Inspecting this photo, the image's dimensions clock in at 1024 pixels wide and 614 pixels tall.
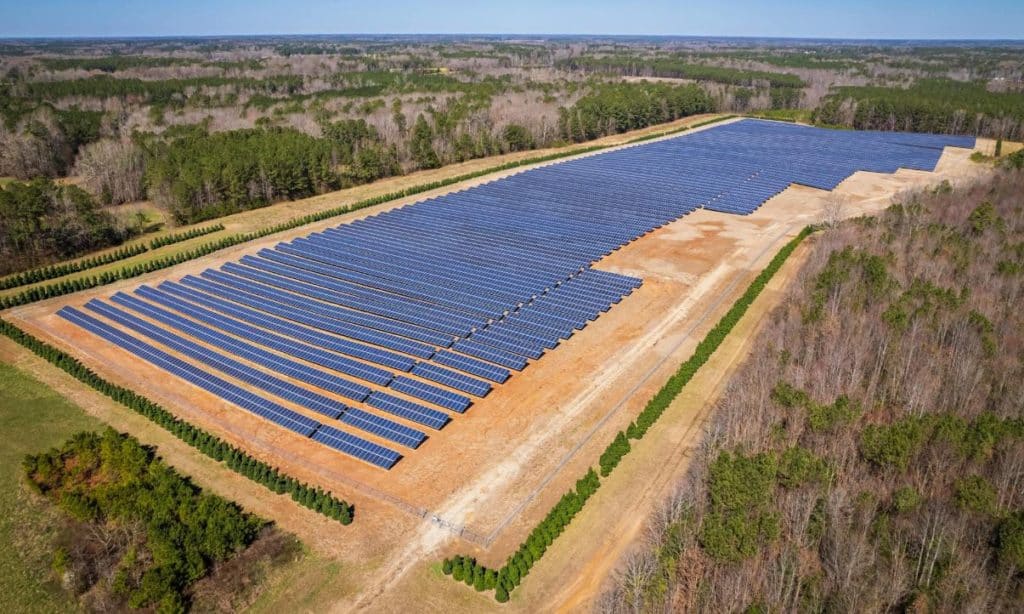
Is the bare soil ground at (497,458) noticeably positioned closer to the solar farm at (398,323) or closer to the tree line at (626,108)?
the solar farm at (398,323)

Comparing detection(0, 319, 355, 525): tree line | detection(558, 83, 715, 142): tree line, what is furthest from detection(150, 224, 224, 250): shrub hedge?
detection(558, 83, 715, 142): tree line

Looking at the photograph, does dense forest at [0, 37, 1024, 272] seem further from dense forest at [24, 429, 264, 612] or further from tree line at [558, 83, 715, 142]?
dense forest at [24, 429, 264, 612]

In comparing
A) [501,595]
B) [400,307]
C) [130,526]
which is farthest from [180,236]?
[501,595]

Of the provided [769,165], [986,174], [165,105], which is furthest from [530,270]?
[165,105]

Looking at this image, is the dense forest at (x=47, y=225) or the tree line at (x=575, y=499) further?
the dense forest at (x=47, y=225)

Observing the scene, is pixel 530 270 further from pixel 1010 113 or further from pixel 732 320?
pixel 1010 113

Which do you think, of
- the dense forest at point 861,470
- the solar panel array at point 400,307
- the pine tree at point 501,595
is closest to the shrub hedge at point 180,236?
the solar panel array at point 400,307
